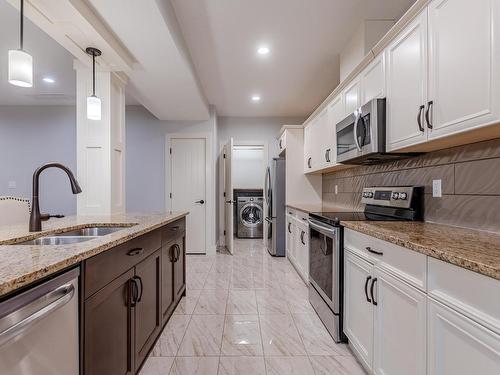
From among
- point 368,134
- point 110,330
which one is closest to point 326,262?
point 368,134

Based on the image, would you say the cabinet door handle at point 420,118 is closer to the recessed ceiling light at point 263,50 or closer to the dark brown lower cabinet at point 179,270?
the recessed ceiling light at point 263,50

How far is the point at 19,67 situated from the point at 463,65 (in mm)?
2364

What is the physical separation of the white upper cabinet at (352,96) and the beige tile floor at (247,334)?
6.18 feet

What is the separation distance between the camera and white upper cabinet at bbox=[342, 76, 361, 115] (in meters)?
2.42

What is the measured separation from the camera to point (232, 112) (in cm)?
532

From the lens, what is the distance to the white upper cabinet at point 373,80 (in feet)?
6.59

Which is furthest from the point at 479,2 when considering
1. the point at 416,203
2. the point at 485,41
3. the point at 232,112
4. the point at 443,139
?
the point at 232,112

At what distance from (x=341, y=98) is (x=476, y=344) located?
7.92 ft

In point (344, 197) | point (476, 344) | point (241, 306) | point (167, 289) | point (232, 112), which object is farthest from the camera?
point (232, 112)

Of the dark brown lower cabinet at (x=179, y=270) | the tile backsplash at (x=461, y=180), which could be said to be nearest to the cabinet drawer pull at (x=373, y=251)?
the tile backsplash at (x=461, y=180)

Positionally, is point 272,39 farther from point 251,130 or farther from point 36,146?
point 36,146

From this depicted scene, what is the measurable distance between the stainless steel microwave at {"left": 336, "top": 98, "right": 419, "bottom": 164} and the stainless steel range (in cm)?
31

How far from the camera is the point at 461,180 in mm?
1641

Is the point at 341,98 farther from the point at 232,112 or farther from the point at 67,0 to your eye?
the point at 232,112
